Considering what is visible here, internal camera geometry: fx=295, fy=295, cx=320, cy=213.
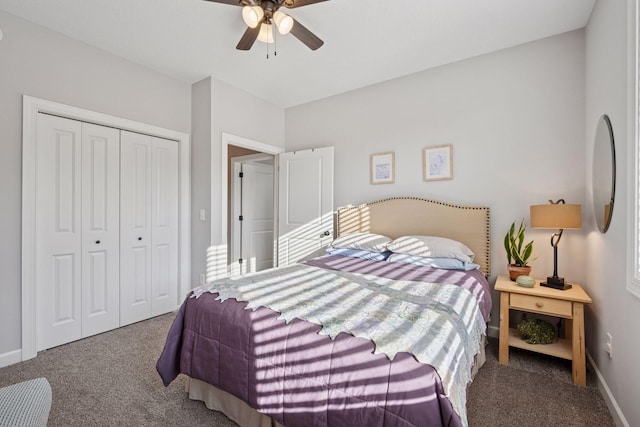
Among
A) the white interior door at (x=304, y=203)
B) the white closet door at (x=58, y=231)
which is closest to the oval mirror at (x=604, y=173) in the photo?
the white interior door at (x=304, y=203)

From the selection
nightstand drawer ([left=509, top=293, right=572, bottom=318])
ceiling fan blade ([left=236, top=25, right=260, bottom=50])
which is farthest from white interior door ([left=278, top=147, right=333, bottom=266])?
nightstand drawer ([left=509, top=293, right=572, bottom=318])

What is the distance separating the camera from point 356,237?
10.4ft

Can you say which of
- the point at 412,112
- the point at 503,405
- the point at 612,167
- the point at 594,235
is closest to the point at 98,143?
the point at 412,112

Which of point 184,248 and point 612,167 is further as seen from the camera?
point 184,248

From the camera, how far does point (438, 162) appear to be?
10.1 ft

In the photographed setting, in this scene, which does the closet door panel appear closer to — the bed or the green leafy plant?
the bed

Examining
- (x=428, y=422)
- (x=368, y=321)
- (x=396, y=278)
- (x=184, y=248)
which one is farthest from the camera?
(x=184, y=248)

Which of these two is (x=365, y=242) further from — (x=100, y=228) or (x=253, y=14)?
(x=100, y=228)

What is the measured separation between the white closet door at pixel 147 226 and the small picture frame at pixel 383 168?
2.32 m

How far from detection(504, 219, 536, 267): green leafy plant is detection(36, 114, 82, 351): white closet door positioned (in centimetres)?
383

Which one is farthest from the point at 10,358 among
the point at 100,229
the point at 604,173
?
the point at 604,173

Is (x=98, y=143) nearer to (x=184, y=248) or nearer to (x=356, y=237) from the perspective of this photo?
(x=184, y=248)

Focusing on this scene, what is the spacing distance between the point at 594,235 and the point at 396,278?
152cm

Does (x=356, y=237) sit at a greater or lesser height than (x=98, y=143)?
lesser
